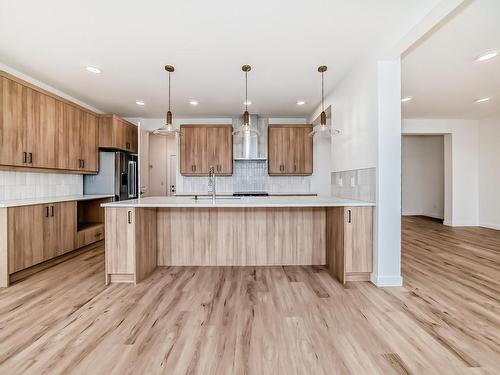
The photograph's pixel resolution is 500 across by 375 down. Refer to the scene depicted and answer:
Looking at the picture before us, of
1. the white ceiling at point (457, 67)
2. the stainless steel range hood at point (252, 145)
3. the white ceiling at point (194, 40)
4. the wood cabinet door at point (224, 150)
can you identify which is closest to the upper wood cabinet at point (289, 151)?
the stainless steel range hood at point (252, 145)

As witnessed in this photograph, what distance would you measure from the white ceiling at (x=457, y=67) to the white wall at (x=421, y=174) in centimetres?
200

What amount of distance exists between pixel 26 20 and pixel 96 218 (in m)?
3.28

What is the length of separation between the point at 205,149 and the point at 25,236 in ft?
10.7

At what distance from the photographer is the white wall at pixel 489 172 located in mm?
5539

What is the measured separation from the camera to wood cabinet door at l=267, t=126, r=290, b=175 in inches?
206

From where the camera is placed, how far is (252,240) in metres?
3.18

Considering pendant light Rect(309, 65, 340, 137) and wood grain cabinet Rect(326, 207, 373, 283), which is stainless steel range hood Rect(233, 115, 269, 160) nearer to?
pendant light Rect(309, 65, 340, 137)

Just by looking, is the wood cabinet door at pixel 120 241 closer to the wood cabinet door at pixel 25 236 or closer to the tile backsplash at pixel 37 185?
the wood cabinet door at pixel 25 236

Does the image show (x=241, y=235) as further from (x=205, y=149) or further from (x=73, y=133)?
(x=73, y=133)

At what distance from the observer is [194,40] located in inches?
100

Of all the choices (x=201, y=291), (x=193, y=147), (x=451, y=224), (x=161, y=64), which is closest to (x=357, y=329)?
(x=201, y=291)

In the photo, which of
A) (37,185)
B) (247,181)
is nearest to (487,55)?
(247,181)

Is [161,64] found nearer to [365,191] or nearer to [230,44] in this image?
[230,44]

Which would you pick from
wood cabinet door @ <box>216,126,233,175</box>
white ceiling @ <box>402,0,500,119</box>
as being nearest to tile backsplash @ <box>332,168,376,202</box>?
white ceiling @ <box>402,0,500,119</box>
